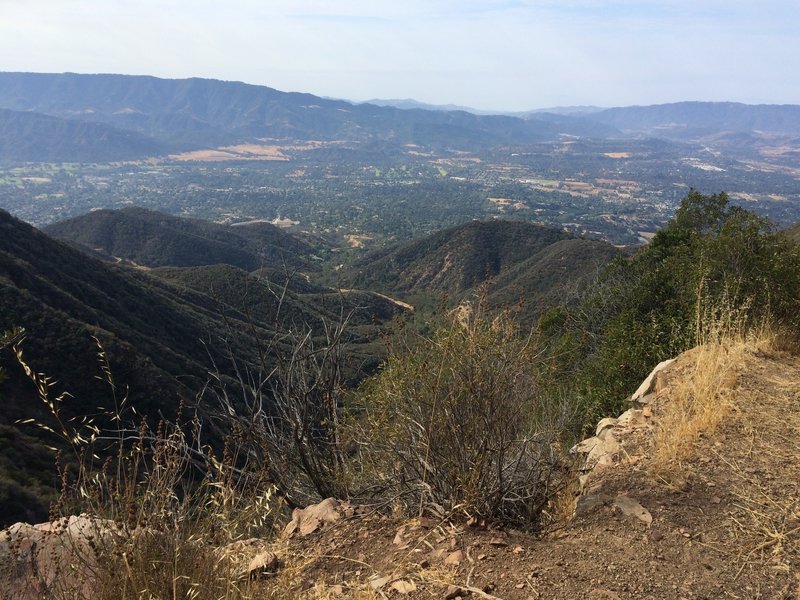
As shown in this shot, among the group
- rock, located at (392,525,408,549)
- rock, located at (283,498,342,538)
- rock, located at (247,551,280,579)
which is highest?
rock, located at (392,525,408,549)

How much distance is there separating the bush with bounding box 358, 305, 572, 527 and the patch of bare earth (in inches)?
7.7

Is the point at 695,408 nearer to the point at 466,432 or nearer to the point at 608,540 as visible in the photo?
the point at 608,540

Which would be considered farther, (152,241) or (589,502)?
(152,241)

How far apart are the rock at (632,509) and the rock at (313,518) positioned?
173cm

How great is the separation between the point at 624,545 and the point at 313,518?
1.86 metres

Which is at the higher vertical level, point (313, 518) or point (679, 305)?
point (679, 305)

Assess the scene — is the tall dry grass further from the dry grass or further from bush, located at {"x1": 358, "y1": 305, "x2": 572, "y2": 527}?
bush, located at {"x1": 358, "y1": 305, "x2": 572, "y2": 527}

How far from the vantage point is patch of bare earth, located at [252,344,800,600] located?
2395 mm

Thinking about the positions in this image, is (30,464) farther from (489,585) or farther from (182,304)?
(182,304)

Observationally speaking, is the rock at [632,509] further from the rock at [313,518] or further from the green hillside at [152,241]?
the green hillside at [152,241]

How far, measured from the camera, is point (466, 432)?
303 centimetres

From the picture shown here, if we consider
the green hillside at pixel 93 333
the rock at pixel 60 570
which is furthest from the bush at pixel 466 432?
the rock at pixel 60 570

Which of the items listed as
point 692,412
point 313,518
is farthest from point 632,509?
point 313,518

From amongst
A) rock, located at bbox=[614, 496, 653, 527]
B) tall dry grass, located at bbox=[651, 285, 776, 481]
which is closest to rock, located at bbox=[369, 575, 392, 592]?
rock, located at bbox=[614, 496, 653, 527]
